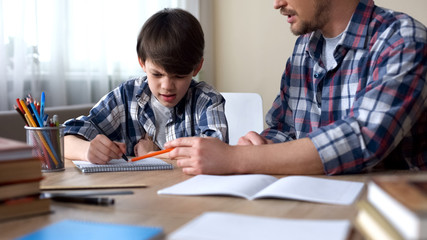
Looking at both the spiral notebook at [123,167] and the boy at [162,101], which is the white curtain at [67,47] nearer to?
the boy at [162,101]

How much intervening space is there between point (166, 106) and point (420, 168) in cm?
87

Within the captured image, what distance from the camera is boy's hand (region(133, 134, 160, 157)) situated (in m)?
1.71

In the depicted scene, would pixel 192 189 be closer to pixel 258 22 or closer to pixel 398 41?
pixel 398 41

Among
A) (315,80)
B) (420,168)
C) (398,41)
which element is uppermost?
(398,41)

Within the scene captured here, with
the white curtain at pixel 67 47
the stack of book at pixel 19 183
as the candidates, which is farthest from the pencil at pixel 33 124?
the white curtain at pixel 67 47

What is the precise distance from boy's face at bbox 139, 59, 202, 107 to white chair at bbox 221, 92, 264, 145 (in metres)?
0.57

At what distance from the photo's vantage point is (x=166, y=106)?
1.80m

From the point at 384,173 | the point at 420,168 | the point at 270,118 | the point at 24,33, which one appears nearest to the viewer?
the point at 384,173

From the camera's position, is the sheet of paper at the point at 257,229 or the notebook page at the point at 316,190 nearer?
the sheet of paper at the point at 257,229

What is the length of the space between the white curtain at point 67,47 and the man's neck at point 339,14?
Result: 5.36 feet

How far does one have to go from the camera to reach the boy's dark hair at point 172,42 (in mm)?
1682

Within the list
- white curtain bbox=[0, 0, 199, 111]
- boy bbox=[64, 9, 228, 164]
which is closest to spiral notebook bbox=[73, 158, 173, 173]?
boy bbox=[64, 9, 228, 164]

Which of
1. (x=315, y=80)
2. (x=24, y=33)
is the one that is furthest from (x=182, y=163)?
(x=24, y=33)

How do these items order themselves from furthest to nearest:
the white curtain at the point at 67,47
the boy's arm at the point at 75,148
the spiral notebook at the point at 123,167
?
1. the white curtain at the point at 67,47
2. the boy's arm at the point at 75,148
3. the spiral notebook at the point at 123,167
